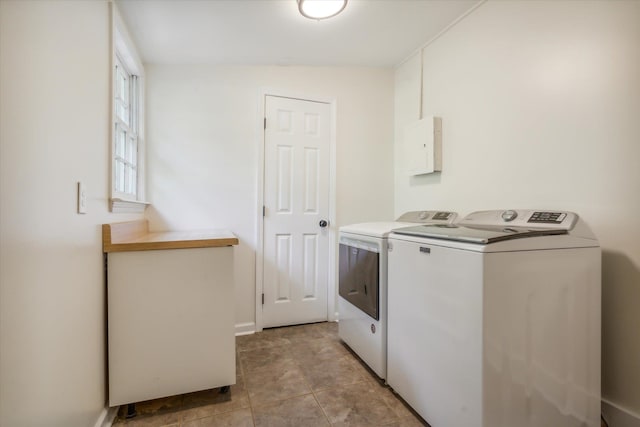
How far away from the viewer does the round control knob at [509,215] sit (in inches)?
62.7

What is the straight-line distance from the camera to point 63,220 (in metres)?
1.05

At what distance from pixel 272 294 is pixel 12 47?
2.15m

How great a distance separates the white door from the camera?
2553 mm

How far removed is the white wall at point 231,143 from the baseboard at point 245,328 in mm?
31

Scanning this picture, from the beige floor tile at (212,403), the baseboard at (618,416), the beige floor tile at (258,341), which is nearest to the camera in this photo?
the baseboard at (618,416)

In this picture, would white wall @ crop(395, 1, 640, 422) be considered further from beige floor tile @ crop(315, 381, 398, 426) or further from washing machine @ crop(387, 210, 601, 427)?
beige floor tile @ crop(315, 381, 398, 426)

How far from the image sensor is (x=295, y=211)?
8.60 ft

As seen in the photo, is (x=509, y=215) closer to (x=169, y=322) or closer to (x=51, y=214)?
(x=169, y=322)

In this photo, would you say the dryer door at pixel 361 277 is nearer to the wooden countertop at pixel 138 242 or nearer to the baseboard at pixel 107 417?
the wooden countertop at pixel 138 242

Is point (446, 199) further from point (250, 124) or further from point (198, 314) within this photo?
point (198, 314)

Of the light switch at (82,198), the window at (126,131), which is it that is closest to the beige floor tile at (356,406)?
the light switch at (82,198)

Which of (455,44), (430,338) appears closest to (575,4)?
(455,44)

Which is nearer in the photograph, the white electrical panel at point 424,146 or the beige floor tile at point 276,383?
the beige floor tile at point 276,383

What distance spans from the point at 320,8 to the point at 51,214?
1.70 m
